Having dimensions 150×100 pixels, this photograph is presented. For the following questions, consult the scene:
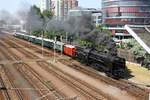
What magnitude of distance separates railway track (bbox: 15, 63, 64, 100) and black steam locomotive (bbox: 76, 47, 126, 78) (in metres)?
8.35

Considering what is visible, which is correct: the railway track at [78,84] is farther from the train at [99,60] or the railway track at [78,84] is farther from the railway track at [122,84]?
the train at [99,60]

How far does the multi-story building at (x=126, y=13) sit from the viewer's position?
5699 inches

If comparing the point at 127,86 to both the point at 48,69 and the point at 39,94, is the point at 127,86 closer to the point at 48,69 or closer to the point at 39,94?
the point at 39,94

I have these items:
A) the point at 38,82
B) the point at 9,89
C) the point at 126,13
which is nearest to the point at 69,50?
the point at 38,82

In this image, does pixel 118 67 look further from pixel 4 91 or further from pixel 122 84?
pixel 4 91

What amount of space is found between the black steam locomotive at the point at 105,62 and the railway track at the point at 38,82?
835cm

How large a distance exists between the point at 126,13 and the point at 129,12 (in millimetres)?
1631

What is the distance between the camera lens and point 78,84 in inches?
1491

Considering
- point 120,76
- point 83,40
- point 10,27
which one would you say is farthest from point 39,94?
point 10,27

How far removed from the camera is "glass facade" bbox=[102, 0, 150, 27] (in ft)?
474

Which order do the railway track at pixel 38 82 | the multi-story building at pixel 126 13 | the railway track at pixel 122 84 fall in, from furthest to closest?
the multi-story building at pixel 126 13 → the railway track at pixel 122 84 → the railway track at pixel 38 82

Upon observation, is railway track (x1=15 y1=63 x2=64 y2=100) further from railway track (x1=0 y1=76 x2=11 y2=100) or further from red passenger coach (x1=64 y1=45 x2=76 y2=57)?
red passenger coach (x1=64 y1=45 x2=76 y2=57)

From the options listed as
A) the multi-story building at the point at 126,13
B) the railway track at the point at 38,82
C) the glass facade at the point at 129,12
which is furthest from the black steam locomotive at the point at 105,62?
the glass facade at the point at 129,12

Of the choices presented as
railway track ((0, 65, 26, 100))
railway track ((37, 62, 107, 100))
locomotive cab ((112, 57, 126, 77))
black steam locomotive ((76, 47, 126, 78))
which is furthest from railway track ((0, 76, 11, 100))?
locomotive cab ((112, 57, 126, 77))
